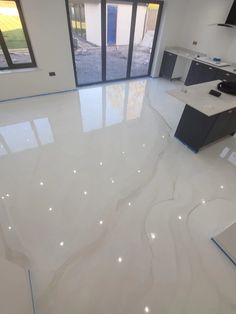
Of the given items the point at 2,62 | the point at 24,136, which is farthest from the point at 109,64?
the point at 24,136

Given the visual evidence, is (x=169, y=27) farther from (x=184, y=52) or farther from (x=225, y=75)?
(x=225, y=75)

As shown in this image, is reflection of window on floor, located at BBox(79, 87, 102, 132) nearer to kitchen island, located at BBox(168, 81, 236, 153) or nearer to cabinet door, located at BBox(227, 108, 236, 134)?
kitchen island, located at BBox(168, 81, 236, 153)

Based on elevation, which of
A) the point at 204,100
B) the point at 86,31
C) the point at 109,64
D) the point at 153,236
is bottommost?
the point at 153,236

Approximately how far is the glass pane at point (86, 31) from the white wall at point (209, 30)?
258 centimetres

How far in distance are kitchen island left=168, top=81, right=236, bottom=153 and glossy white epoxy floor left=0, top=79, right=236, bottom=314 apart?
0.23 m

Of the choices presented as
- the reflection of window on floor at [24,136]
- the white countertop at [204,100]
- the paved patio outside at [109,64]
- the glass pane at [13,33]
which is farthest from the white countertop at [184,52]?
the reflection of window on floor at [24,136]

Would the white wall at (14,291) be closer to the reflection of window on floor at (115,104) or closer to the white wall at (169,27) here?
the reflection of window on floor at (115,104)

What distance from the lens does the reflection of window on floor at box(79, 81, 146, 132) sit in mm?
3547

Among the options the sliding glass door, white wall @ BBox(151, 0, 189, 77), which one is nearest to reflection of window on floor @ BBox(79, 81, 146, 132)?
the sliding glass door

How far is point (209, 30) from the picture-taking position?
174 inches

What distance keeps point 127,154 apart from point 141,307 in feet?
6.31

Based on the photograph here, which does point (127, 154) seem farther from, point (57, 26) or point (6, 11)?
point (6, 11)

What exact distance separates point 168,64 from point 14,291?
19.4 ft

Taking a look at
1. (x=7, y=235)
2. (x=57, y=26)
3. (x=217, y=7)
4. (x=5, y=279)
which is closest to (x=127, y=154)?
(x=7, y=235)
